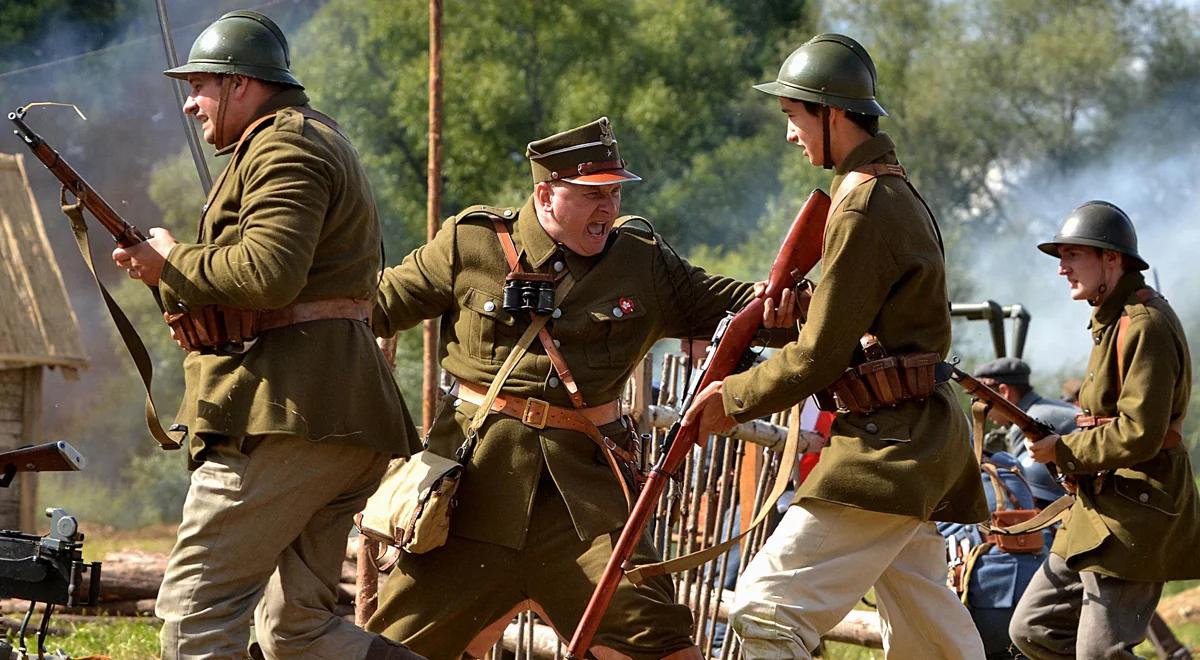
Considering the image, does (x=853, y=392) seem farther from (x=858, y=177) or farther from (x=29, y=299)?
(x=29, y=299)

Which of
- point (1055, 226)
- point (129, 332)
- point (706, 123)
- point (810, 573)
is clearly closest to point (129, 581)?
point (129, 332)

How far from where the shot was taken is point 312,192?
4.47 metres

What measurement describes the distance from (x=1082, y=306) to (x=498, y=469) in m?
22.7

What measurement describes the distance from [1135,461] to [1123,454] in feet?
0.18

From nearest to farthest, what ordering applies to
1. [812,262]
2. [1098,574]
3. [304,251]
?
1. [304,251]
2. [812,262]
3. [1098,574]

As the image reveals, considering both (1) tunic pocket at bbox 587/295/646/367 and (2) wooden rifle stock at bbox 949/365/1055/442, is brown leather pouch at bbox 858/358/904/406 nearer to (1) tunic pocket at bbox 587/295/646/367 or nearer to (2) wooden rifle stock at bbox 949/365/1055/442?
(1) tunic pocket at bbox 587/295/646/367

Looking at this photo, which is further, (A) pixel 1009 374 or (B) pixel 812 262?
(A) pixel 1009 374

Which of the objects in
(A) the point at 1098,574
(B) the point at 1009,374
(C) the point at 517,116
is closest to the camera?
(A) the point at 1098,574

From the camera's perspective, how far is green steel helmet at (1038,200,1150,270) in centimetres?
602

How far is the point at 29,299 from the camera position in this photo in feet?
45.3

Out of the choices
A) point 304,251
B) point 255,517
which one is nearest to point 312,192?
point 304,251

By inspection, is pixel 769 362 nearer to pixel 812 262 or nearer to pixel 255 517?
pixel 812 262

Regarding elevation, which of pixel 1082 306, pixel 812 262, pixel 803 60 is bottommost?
pixel 1082 306

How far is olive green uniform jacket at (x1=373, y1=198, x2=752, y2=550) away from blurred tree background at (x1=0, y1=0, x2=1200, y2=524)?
19522mm
